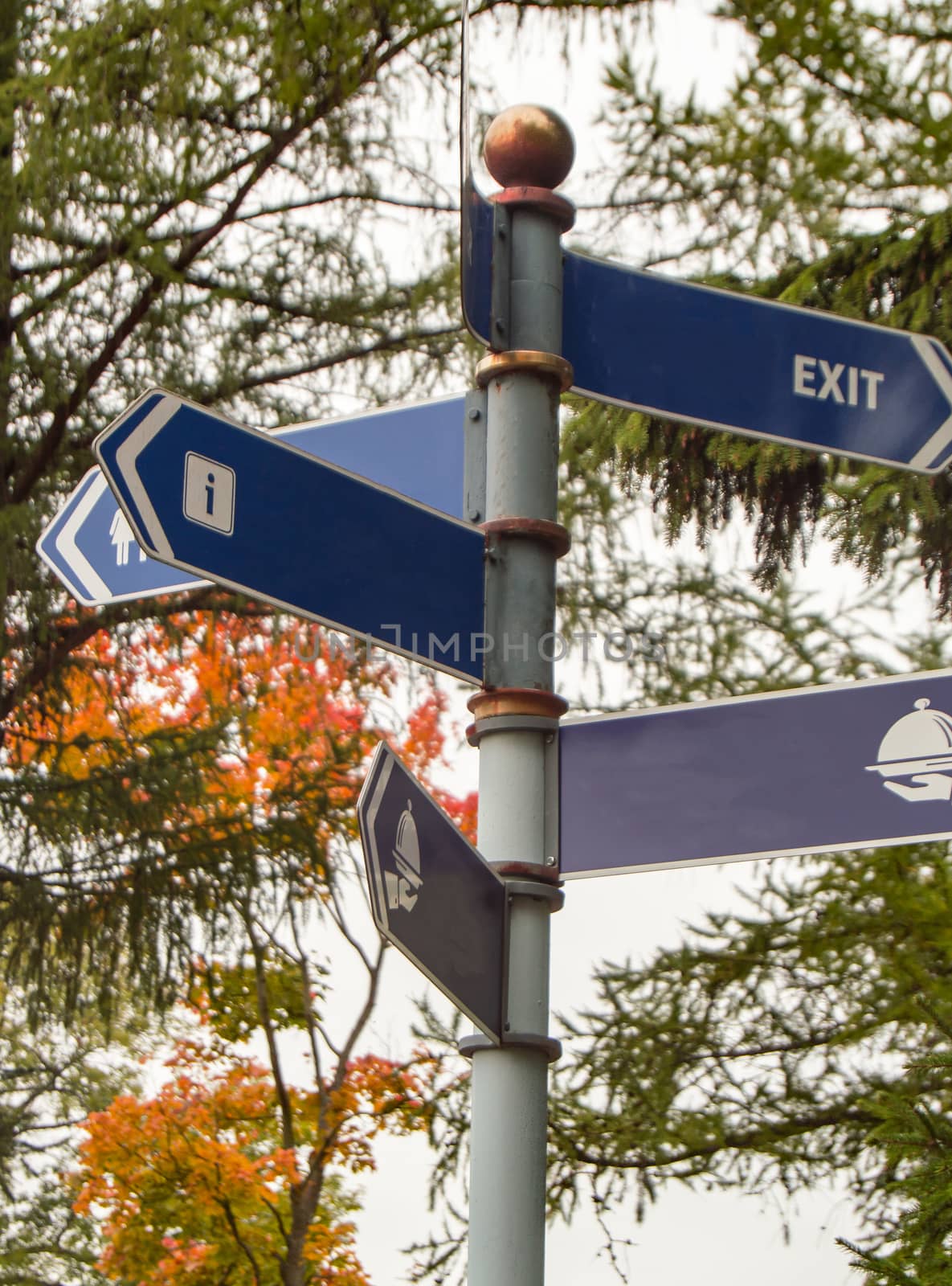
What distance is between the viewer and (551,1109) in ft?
25.6

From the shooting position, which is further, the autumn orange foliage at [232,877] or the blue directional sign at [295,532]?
the autumn orange foliage at [232,877]

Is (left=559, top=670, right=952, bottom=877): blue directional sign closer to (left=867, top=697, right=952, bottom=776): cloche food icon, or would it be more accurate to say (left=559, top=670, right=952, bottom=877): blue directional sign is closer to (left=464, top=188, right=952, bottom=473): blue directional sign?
(left=867, top=697, right=952, bottom=776): cloche food icon

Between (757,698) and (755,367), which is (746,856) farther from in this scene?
(755,367)

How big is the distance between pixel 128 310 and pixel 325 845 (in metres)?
3.07

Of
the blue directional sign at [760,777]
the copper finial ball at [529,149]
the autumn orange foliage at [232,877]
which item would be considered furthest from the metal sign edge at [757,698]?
the autumn orange foliage at [232,877]

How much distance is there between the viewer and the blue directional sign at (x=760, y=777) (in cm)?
258

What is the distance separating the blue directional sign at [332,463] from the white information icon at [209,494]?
1.13 feet

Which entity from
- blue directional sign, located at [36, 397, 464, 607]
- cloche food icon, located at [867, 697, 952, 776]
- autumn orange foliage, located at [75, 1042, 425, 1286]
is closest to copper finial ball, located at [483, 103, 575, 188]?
blue directional sign, located at [36, 397, 464, 607]

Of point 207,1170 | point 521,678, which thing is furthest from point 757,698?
point 207,1170

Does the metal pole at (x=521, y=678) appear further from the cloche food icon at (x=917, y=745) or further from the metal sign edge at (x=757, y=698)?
the cloche food icon at (x=917, y=745)

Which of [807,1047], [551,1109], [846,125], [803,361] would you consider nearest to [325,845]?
[551,1109]

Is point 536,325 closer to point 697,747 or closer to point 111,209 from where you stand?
point 697,747

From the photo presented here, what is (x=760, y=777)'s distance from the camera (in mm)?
2639

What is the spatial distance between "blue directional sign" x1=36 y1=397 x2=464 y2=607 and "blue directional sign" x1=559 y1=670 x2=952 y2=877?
53 centimetres
